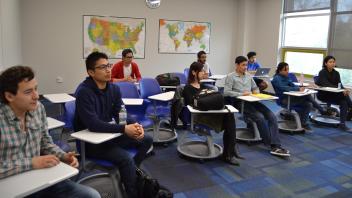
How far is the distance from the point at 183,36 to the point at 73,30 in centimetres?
274

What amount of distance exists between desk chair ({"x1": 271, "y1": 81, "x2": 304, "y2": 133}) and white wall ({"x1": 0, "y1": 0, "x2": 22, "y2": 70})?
4.30 meters

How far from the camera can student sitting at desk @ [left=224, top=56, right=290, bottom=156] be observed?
388 centimetres

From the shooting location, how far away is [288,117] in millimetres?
5211

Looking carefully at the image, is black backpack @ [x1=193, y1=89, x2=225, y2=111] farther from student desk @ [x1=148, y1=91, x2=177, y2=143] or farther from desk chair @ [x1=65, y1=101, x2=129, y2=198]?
desk chair @ [x1=65, y1=101, x2=129, y2=198]

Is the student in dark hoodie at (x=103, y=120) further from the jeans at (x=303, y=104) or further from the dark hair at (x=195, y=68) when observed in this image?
the jeans at (x=303, y=104)

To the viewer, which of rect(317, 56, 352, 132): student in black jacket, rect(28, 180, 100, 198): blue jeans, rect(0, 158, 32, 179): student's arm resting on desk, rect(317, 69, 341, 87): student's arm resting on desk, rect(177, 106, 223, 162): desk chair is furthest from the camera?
rect(317, 69, 341, 87): student's arm resting on desk

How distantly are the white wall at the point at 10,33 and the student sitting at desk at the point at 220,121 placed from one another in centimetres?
279

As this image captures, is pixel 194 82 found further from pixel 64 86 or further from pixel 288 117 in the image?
pixel 64 86

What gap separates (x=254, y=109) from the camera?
407 cm

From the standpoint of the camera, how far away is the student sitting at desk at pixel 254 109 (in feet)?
12.7

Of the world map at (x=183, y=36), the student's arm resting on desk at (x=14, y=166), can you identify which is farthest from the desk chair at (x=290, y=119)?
the student's arm resting on desk at (x=14, y=166)

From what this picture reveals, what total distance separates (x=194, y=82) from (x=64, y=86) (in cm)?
420

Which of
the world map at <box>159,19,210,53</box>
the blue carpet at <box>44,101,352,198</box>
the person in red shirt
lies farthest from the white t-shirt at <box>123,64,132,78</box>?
the world map at <box>159,19,210,53</box>

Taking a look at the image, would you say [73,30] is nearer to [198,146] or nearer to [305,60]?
[198,146]
